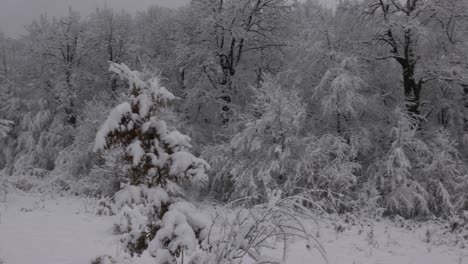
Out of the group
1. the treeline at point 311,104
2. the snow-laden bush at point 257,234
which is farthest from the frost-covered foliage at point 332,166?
the snow-laden bush at point 257,234

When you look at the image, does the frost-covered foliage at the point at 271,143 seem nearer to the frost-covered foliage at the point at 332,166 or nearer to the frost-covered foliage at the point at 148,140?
the frost-covered foliage at the point at 332,166

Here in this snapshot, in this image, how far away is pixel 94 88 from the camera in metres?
25.4

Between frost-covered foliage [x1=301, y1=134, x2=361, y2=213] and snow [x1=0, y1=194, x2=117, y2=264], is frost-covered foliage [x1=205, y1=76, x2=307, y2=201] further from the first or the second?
snow [x1=0, y1=194, x2=117, y2=264]

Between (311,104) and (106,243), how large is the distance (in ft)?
37.8

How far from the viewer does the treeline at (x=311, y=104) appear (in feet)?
45.4

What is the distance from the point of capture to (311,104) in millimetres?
17281

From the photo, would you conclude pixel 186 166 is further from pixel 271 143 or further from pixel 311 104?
pixel 311 104

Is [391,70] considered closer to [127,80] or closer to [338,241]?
[338,241]

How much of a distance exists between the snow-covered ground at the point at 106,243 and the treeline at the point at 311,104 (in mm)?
1625

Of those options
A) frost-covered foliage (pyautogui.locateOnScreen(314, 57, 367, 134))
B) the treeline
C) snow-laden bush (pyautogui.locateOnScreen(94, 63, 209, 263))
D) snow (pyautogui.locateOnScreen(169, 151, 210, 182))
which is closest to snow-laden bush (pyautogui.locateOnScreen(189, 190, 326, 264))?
snow-laden bush (pyautogui.locateOnScreen(94, 63, 209, 263))

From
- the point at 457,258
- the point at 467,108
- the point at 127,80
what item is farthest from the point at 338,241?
the point at 467,108

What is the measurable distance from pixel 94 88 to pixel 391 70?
1798cm

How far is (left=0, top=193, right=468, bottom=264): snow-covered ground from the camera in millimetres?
7375

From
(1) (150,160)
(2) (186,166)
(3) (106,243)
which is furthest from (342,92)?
(1) (150,160)
